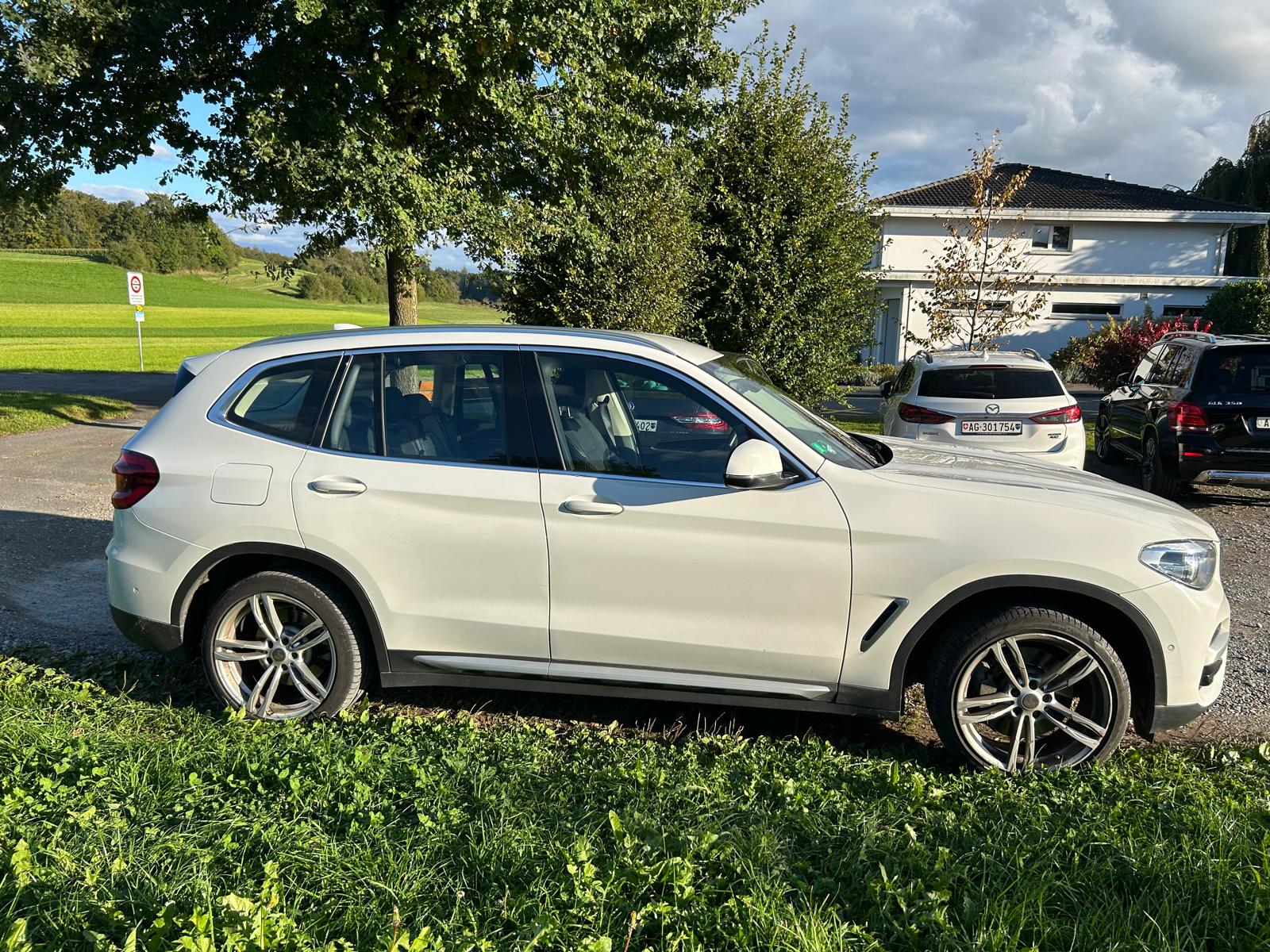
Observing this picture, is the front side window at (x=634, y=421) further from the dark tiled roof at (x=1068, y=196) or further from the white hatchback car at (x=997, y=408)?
the dark tiled roof at (x=1068, y=196)

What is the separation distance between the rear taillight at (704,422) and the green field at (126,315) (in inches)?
1338

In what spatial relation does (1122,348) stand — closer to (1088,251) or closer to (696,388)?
(1088,251)

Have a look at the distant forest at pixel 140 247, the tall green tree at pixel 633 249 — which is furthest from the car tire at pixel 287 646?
the distant forest at pixel 140 247

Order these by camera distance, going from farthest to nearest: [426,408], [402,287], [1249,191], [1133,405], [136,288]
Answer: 1. [1249,191]
2. [136,288]
3. [402,287]
4. [1133,405]
5. [426,408]

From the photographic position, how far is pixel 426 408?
404cm

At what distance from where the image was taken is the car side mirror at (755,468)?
3.50 metres

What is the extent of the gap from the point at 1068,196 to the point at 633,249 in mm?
30036

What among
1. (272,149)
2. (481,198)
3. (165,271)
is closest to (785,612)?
(272,149)

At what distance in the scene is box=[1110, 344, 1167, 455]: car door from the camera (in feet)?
33.0

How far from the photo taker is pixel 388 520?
388 cm

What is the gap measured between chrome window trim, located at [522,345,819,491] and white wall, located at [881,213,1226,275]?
111 ft

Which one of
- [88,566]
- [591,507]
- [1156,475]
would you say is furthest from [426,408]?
[1156,475]

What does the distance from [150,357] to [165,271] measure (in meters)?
60.6

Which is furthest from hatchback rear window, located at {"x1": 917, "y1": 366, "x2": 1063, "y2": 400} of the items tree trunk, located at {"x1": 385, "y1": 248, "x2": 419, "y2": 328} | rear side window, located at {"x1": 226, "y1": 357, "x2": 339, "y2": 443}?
tree trunk, located at {"x1": 385, "y1": 248, "x2": 419, "y2": 328}
